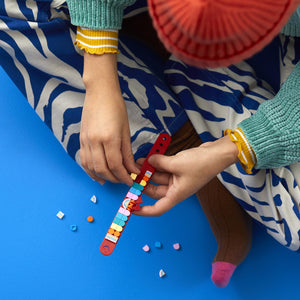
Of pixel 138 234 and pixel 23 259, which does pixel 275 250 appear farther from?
pixel 23 259

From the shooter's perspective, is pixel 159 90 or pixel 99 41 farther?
pixel 159 90

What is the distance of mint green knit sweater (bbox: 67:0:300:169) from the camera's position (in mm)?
587

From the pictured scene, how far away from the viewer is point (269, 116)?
60cm

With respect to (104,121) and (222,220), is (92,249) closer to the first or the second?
(222,220)

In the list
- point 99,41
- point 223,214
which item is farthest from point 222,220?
point 99,41

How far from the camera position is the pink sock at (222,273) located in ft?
2.68

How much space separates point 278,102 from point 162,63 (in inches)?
15.8

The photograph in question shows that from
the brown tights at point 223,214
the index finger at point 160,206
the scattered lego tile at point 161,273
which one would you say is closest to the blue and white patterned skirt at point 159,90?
the brown tights at point 223,214

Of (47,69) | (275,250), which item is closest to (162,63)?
(47,69)

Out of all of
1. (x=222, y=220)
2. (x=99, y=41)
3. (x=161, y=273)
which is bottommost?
(x=161, y=273)

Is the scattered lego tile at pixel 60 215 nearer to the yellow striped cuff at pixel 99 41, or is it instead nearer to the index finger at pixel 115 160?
the index finger at pixel 115 160

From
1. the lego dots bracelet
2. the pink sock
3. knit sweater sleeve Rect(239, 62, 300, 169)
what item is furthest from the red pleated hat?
the pink sock

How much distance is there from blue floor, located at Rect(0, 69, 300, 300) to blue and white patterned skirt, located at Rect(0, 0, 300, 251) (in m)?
0.17

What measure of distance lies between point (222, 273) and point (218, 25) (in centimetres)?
61
